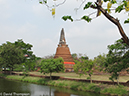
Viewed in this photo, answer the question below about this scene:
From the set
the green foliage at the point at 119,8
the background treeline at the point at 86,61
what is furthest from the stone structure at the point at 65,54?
the green foliage at the point at 119,8

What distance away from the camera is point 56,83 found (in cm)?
1867

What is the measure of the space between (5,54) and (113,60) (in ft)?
77.4

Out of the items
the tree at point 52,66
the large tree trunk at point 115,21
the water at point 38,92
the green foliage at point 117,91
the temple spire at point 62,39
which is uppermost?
the temple spire at point 62,39

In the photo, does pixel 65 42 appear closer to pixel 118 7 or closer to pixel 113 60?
pixel 113 60

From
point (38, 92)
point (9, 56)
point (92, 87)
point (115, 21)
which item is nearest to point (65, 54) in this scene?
point (9, 56)

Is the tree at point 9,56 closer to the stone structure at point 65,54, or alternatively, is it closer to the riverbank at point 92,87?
the stone structure at point 65,54

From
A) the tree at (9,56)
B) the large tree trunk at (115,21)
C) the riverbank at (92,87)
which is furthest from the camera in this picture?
the tree at (9,56)

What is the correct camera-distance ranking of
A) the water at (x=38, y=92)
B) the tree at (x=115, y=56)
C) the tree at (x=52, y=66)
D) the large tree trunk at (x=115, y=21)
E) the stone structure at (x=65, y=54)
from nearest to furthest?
the large tree trunk at (x=115, y=21) < the tree at (x=115, y=56) < the water at (x=38, y=92) < the tree at (x=52, y=66) < the stone structure at (x=65, y=54)

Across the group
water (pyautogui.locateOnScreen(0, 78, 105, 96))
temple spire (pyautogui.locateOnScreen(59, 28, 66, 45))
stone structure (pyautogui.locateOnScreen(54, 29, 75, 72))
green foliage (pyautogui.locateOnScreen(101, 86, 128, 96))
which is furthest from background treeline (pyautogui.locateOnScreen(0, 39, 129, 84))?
temple spire (pyautogui.locateOnScreen(59, 28, 66, 45))

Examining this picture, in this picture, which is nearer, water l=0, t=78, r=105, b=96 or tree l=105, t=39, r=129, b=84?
tree l=105, t=39, r=129, b=84

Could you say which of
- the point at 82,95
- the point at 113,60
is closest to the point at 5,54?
the point at 82,95

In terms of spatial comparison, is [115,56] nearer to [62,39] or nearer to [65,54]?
[65,54]

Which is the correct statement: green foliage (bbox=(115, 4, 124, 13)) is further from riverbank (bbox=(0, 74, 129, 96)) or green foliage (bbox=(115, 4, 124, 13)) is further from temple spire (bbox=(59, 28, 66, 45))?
temple spire (bbox=(59, 28, 66, 45))

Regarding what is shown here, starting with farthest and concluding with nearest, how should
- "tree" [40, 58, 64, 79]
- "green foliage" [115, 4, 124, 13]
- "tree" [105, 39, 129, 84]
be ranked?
1. "tree" [40, 58, 64, 79]
2. "tree" [105, 39, 129, 84]
3. "green foliage" [115, 4, 124, 13]
